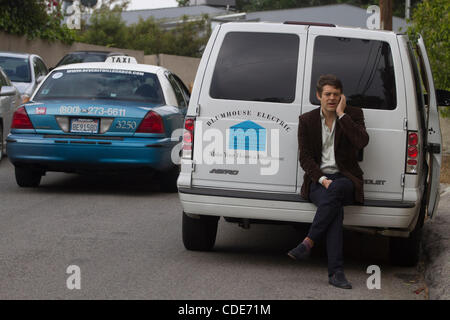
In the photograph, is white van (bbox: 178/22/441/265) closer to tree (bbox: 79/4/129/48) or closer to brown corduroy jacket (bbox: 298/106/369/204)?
brown corduroy jacket (bbox: 298/106/369/204)

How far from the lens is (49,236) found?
800 centimetres

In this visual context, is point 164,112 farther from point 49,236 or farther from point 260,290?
point 260,290

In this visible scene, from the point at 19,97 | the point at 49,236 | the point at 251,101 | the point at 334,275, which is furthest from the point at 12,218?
the point at 19,97

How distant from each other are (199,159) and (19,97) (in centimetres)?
914

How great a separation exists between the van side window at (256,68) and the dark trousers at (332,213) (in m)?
0.80

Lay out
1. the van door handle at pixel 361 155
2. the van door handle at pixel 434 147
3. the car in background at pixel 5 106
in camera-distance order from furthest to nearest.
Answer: the car in background at pixel 5 106, the van door handle at pixel 434 147, the van door handle at pixel 361 155

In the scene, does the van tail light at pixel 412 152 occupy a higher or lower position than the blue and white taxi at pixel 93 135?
higher

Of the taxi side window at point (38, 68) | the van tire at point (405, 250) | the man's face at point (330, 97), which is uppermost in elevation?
the man's face at point (330, 97)

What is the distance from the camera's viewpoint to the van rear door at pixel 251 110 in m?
6.88

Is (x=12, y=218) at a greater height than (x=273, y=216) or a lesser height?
lesser

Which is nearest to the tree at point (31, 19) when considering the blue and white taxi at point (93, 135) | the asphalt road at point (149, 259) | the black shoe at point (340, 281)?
the blue and white taxi at point (93, 135)

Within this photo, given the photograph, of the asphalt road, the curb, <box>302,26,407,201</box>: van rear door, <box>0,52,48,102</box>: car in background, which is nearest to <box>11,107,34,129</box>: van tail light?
the asphalt road

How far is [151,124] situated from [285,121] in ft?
12.3

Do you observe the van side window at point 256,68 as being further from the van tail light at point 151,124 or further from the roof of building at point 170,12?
the roof of building at point 170,12
